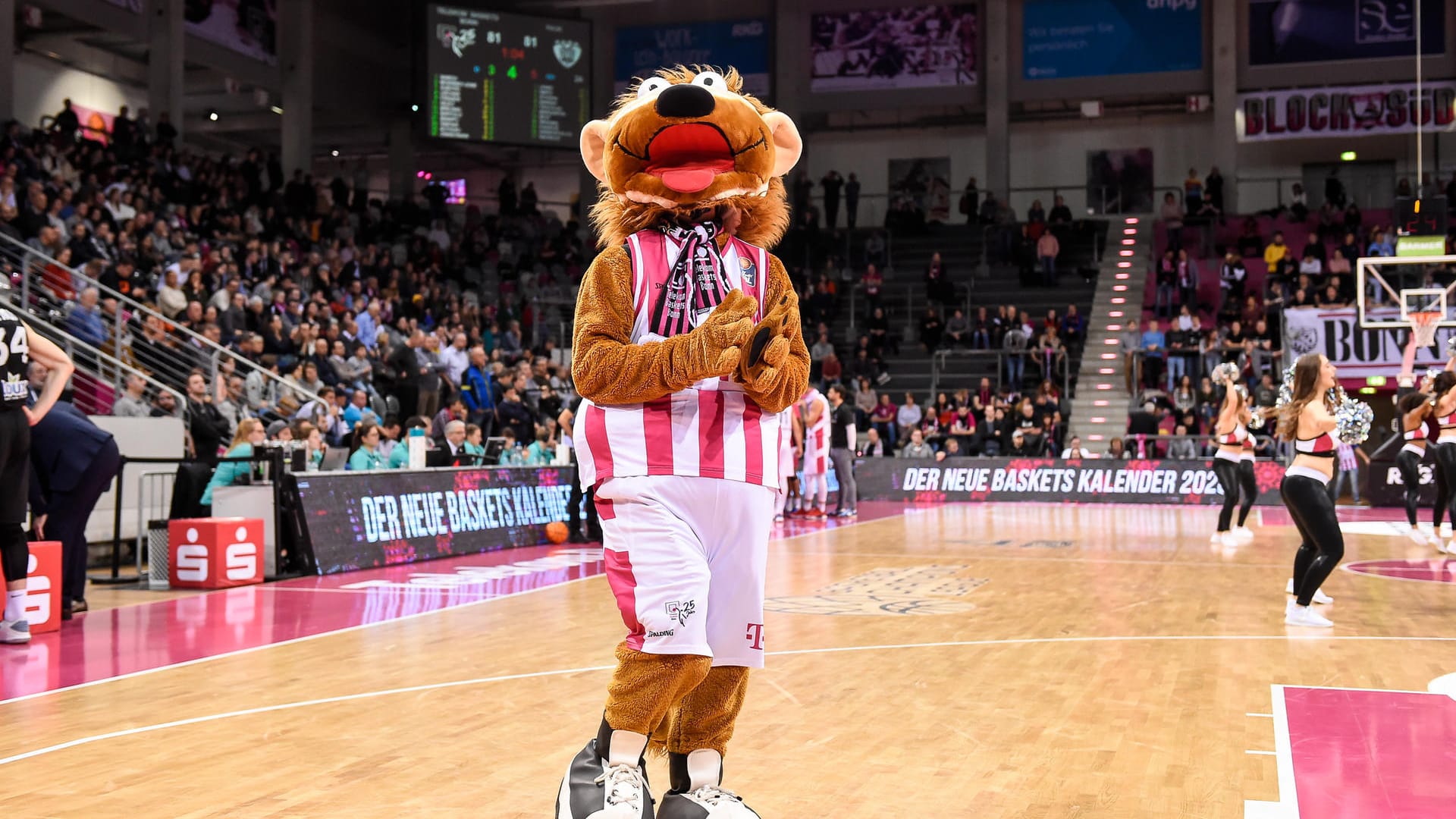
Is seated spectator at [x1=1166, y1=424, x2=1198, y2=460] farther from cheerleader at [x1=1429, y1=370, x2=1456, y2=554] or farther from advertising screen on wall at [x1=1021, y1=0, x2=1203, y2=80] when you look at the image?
advertising screen on wall at [x1=1021, y1=0, x2=1203, y2=80]

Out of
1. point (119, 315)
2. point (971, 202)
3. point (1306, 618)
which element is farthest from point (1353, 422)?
point (971, 202)

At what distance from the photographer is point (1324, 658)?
6848 mm

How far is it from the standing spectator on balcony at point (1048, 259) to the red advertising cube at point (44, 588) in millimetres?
22952

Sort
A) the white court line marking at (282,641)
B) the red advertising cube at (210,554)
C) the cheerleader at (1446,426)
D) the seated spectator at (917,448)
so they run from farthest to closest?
the seated spectator at (917,448)
the cheerleader at (1446,426)
the red advertising cube at (210,554)
the white court line marking at (282,641)

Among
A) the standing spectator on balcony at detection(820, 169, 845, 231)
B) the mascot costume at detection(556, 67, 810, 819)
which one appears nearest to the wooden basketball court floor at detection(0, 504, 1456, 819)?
the mascot costume at detection(556, 67, 810, 819)

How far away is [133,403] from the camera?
12.4 metres

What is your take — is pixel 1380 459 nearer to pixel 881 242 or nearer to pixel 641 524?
pixel 881 242

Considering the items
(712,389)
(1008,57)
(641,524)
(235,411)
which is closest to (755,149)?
(712,389)

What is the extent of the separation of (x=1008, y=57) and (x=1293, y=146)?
22.1 feet

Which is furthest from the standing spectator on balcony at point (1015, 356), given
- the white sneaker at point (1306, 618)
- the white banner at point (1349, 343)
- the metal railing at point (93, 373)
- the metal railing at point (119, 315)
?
the white sneaker at point (1306, 618)

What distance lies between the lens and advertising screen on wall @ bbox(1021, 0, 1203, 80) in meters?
29.0

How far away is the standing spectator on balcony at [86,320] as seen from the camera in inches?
554

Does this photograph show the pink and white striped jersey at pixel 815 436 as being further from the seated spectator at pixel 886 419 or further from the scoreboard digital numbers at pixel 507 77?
the scoreboard digital numbers at pixel 507 77

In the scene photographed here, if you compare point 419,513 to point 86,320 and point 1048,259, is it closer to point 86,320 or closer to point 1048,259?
point 86,320
